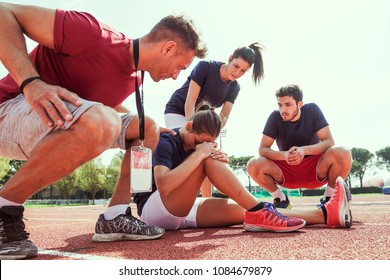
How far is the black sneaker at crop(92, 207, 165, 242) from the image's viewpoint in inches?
95.7

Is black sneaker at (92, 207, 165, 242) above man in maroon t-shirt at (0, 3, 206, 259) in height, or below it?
below

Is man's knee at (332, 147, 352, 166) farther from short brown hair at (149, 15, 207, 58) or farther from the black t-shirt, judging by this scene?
short brown hair at (149, 15, 207, 58)

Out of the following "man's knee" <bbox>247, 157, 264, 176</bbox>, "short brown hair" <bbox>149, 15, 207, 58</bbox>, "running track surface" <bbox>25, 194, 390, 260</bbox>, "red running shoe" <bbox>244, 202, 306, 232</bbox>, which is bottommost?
"running track surface" <bbox>25, 194, 390, 260</bbox>

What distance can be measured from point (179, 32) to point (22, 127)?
1.16m

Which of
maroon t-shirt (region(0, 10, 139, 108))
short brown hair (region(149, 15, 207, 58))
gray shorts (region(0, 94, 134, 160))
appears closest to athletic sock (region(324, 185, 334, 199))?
short brown hair (region(149, 15, 207, 58))

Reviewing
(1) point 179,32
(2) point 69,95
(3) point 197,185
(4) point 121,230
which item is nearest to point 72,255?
(4) point 121,230

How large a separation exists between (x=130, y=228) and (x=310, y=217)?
157 centimetres

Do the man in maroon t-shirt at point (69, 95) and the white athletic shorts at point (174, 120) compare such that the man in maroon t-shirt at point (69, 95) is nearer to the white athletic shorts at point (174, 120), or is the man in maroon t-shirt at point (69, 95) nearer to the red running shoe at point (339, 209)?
the red running shoe at point (339, 209)

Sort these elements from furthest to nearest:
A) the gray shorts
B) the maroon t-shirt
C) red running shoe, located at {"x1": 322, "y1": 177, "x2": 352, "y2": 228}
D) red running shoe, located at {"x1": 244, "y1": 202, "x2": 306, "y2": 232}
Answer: red running shoe, located at {"x1": 322, "y1": 177, "x2": 352, "y2": 228}
red running shoe, located at {"x1": 244, "y1": 202, "x2": 306, "y2": 232}
the maroon t-shirt
the gray shorts

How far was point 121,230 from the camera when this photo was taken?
243 centimetres

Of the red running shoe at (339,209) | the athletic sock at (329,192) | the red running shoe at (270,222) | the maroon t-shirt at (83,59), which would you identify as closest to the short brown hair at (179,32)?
the maroon t-shirt at (83,59)

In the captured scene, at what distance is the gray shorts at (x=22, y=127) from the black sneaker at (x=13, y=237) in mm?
350

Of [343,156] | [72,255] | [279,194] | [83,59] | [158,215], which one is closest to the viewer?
[72,255]

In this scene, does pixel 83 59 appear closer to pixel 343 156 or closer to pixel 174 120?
pixel 174 120
